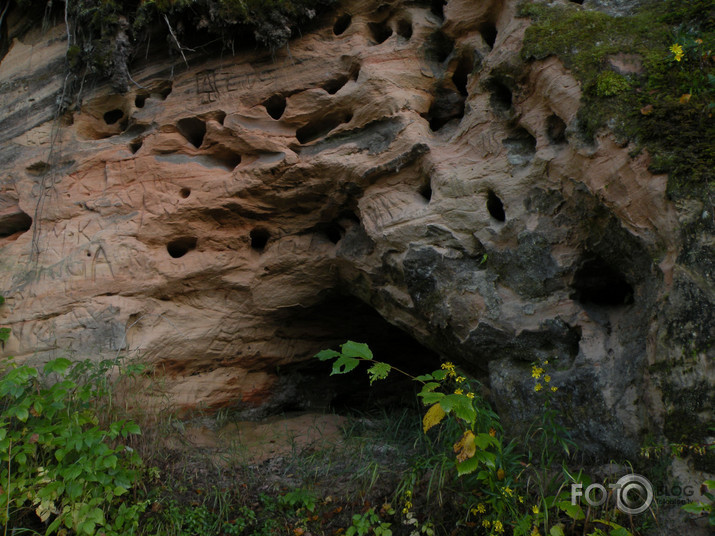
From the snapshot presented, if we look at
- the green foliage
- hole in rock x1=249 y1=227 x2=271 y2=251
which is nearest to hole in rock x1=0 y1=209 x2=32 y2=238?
hole in rock x1=249 y1=227 x2=271 y2=251

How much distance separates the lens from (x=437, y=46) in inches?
198

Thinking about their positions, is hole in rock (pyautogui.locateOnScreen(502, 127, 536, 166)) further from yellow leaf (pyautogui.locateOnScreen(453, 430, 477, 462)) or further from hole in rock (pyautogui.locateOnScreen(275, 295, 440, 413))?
hole in rock (pyautogui.locateOnScreen(275, 295, 440, 413))

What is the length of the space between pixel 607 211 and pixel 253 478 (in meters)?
3.01

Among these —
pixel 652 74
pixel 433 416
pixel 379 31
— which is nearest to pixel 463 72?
pixel 379 31

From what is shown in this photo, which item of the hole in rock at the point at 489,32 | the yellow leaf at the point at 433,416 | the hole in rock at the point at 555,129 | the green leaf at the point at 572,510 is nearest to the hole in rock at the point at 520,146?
the hole in rock at the point at 555,129

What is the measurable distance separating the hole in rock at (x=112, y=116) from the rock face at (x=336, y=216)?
0.02 meters

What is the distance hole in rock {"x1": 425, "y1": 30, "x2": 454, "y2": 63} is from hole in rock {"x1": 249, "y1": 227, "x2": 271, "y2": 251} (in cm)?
222

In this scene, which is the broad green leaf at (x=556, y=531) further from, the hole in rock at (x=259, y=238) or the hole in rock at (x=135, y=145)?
the hole in rock at (x=135, y=145)

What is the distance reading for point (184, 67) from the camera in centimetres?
553

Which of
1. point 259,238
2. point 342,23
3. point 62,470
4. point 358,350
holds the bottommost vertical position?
point 259,238

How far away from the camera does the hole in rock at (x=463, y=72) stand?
4830 millimetres

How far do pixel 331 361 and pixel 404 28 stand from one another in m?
3.46

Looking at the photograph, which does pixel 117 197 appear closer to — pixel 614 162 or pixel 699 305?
pixel 614 162

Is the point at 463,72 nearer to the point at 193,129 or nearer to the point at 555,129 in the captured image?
the point at 555,129
